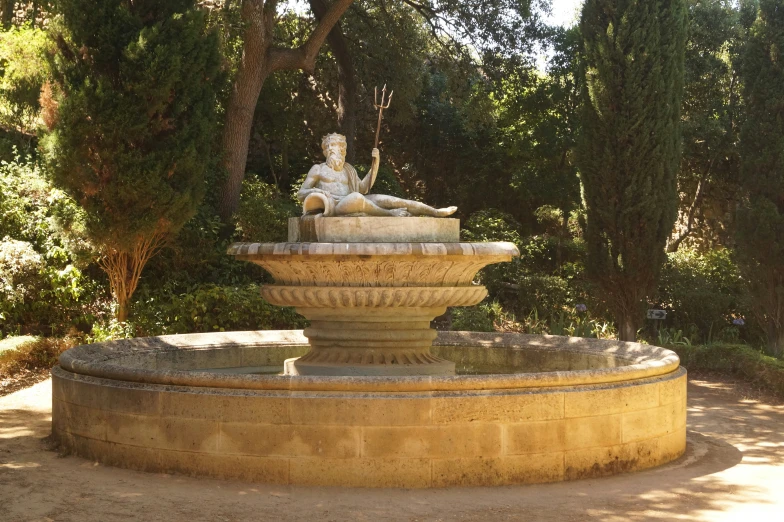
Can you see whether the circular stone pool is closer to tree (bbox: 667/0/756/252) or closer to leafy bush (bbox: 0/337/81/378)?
leafy bush (bbox: 0/337/81/378)

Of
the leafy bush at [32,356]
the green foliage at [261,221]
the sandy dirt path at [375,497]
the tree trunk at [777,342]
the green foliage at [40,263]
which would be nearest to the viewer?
the sandy dirt path at [375,497]

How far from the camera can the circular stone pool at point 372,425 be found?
19.5ft

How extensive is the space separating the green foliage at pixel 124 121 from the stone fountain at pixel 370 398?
14.4ft

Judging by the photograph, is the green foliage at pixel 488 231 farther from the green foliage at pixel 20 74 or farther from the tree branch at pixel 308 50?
the green foliage at pixel 20 74

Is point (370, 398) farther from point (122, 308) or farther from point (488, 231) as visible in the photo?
point (488, 231)

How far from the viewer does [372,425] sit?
5.93 m

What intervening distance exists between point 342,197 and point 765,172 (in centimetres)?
810

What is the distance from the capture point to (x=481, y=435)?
6.03 m

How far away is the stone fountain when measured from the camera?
234 inches

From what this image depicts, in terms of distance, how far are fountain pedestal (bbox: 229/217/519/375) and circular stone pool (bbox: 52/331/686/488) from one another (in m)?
1.36

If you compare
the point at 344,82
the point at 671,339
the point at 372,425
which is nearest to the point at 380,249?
the point at 372,425

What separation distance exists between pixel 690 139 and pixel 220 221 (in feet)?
30.5

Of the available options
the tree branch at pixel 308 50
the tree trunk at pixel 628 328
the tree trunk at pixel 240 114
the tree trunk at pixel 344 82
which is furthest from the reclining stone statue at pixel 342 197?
the tree trunk at pixel 344 82

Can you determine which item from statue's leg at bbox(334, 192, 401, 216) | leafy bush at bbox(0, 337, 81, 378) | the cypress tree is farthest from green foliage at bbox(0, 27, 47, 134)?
the cypress tree
